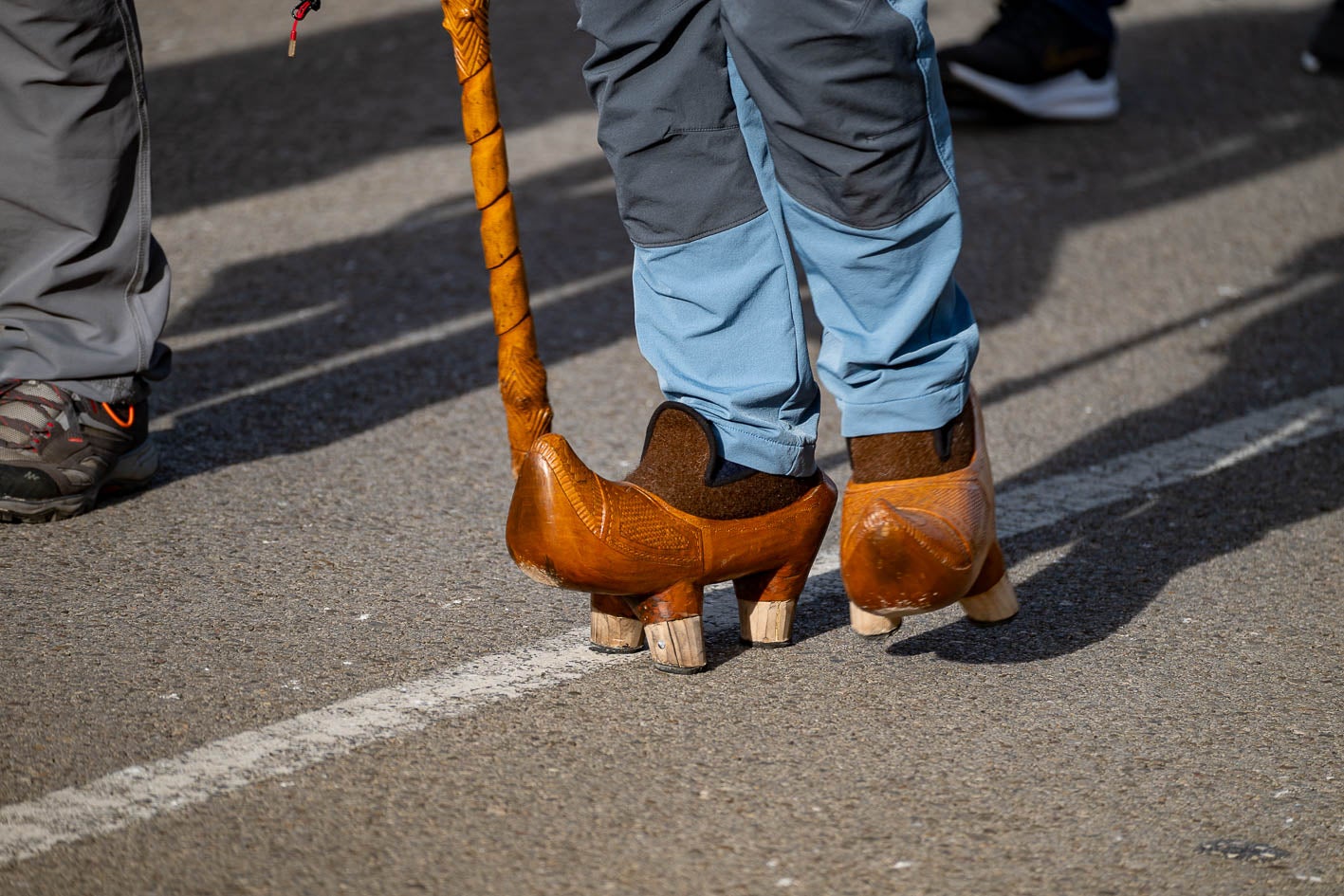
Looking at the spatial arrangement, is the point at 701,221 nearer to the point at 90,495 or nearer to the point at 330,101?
the point at 90,495

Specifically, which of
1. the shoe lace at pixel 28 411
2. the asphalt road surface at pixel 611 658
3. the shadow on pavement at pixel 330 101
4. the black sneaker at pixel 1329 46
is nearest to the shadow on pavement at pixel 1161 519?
the asphalt road surface at pixel 611 658

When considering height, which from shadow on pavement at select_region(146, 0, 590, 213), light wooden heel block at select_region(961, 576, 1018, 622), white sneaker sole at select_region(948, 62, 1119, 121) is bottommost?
white sneaker sole at select_region(948, 62, 1119, 121)

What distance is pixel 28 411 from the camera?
2.56 metres

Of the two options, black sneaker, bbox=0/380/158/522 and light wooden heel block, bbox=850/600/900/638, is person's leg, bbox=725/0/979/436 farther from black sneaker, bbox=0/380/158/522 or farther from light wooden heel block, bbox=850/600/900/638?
black sneaker, bbox=0/380/158/522

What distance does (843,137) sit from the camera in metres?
1.78

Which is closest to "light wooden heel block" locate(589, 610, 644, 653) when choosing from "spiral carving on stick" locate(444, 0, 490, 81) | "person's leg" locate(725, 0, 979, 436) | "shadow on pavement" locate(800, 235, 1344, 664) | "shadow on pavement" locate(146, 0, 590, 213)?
"shadow on pavement" locate(800, 235, 1344, 664)

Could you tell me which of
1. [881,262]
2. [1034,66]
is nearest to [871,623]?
[881,262]

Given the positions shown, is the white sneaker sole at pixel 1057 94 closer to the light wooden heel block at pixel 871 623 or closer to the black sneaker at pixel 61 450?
the black sneaker at pixel 61 450

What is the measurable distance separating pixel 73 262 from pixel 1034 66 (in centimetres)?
385

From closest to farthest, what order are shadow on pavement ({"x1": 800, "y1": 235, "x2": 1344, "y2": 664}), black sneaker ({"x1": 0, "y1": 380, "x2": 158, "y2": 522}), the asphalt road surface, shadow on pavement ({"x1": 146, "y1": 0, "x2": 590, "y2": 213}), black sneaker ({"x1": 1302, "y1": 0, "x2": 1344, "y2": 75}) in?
the asphalt road surface
shadow on pavement ({"x1": 800, "y1": 235, "x2": 1344, "y2": 664})
black sneaker ({"x1": 0, "y1": 380, "x2": 158, "y2": 522})
shadow on pavement ({"x1": 146, "y1": 0, "x2": 590, "y2": 213})
black sneaker ({"x1": 1302, "y1": 0, "x2": 1344, "y2": 75})

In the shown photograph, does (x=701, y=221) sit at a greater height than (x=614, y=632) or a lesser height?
greater

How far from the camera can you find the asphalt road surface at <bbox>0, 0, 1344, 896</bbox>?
5.34ft

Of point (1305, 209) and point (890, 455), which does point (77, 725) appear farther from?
point (1305, 209)

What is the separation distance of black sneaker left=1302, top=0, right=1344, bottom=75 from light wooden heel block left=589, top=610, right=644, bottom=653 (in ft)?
17.8
